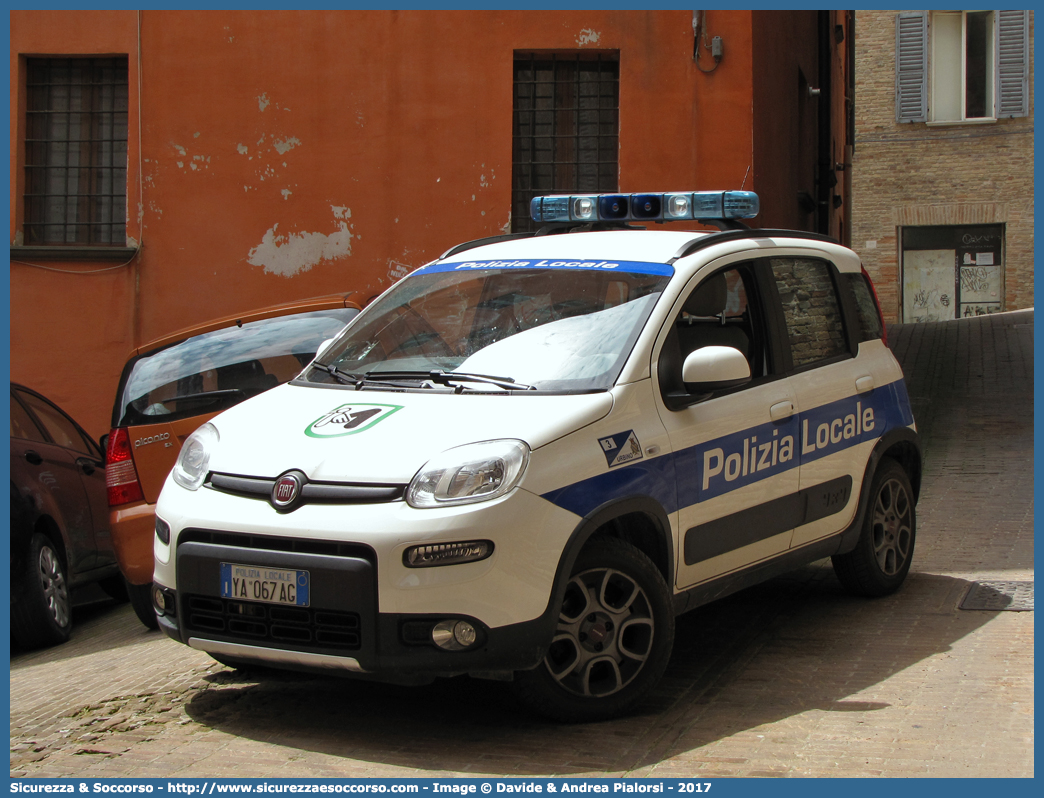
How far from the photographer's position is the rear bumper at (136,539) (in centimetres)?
595

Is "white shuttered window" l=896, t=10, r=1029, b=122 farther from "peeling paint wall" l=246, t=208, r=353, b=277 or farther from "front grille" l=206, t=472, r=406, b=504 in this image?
"front grille" l=206, t=472, r=406, b=504

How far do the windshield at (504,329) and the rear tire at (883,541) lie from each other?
199 cm

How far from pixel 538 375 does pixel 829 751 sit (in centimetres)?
166

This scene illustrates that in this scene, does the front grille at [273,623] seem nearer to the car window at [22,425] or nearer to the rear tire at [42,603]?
the rear tire at [42,603]

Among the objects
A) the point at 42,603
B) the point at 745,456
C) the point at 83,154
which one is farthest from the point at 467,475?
the point at 83,154

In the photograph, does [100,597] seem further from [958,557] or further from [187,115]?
[958,557]

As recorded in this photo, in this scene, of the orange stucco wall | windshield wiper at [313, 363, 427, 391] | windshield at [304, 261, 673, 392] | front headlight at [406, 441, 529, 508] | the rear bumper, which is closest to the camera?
front headlight at [406, 441, 529, 508]

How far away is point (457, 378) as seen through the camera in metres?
4.53

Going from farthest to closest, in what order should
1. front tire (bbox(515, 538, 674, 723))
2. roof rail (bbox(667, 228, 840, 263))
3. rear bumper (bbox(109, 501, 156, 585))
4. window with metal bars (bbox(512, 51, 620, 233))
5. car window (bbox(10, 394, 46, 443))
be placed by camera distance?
window with metal bars (bbox(512, 51, 620, 233)) → car window (bbox(10, 394, 46, 443)) → rear bumper (bbox(109, 501, 156, 585)) → roof rail (bbox(667, 228, 840, 263)) → front tire (bbox(515, 538, 674, 723))

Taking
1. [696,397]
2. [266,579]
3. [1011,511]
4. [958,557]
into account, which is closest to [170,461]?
[266,579]

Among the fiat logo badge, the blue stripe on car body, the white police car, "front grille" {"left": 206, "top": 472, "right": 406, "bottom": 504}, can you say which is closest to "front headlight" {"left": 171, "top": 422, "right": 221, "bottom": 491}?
the white police car

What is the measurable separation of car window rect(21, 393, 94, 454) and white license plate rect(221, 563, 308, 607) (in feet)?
13.1

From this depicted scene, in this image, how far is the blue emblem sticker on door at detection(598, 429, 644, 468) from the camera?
4.27 metres

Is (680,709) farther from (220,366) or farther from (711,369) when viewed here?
(220,366)
